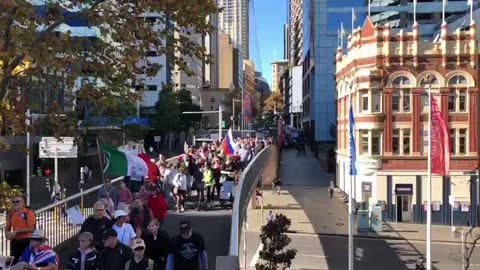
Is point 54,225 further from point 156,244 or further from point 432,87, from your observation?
point 432,87

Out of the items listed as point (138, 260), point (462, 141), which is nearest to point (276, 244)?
point (138, 260)

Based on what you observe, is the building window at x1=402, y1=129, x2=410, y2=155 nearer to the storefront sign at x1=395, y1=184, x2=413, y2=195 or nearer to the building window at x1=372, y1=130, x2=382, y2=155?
the building window at x1=372, y1=130, x2=382, y2=155

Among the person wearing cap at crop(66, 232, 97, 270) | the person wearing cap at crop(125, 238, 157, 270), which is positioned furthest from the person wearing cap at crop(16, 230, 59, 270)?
the person wearing cap at crop(125, 238, 157, 270)

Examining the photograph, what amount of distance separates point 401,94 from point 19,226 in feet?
134

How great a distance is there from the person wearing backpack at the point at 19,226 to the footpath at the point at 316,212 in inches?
1257

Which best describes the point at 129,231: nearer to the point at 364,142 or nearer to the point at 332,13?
the point at 364,142

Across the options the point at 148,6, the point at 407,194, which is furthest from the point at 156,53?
the point at 407,194

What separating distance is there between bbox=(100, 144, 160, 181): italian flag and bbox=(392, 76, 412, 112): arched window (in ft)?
113

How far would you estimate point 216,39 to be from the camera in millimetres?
172000

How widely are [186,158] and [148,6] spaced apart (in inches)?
580

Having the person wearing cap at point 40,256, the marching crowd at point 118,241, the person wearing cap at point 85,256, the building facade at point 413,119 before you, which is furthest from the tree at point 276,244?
the building facade at point 413,119

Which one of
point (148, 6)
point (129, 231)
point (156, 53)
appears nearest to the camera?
point (148, 6)

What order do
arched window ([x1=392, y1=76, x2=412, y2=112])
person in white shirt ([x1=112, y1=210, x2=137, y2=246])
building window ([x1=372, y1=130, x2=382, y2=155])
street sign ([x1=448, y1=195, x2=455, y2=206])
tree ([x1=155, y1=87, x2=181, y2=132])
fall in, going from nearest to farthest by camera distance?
1. person in white shirt ([x1=112, y1=210, x2=137, y2=246])
2. street sign ([x1=448, y1=195, x2=455, y2=206])
3. arched window ([x1=392, y1=76, x2=412, y2=112])
4. building window ([x1=372, y1=130, x2=382, y2=155])
5. tree ([x1=155, y1=87, x2=181, y2=132])

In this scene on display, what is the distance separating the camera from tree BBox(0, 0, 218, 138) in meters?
5.90
